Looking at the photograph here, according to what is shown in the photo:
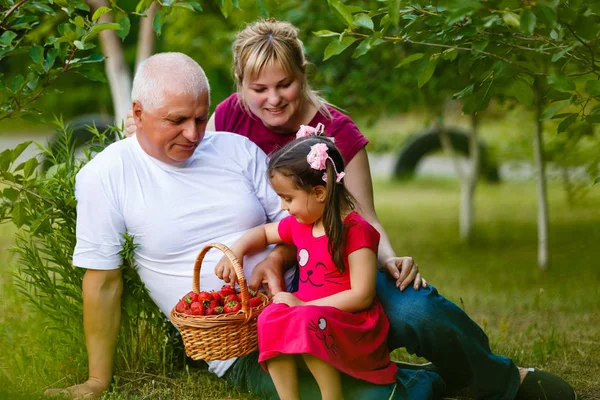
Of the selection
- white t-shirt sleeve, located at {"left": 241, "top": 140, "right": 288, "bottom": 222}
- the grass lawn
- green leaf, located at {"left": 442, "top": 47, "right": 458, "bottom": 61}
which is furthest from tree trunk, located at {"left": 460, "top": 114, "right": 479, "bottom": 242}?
green leaf, located at {"left": 442, "top": 47, "right": 458, "bottom": 61}

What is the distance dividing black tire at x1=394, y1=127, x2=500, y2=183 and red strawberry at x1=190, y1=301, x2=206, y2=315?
31.2 feet

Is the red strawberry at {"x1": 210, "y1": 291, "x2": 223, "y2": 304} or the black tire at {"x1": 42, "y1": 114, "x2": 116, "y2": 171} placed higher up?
the black tire at {"x1": 42, "y1": 114, "x2": 116, "y2": 171}

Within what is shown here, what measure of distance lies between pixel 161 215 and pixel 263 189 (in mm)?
453

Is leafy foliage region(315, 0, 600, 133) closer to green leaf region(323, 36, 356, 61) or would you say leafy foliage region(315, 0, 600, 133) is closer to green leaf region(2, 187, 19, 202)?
green leaf region(323, 36, 356, 61)

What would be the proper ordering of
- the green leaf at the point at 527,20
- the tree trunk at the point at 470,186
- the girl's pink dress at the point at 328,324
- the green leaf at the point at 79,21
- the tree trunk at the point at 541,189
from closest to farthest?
the green leaf at the point at 527,20 → the girl's pink dress at the point at 328,324 → the green leaf at the point at 79,21 → the tree trunk at the point at 541,189 → the tree trunk at the point at 470,186

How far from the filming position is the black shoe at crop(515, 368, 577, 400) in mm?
3092

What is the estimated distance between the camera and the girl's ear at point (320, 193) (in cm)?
283

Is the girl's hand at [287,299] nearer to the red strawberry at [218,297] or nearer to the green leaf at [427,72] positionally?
the red strawberry at [218,297]

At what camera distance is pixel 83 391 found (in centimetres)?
310

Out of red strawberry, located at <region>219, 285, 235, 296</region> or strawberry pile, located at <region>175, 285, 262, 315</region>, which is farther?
red strawberry, located at <region>219, 285, 235, 296</region>

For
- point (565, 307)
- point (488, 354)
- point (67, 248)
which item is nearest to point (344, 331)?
point (488, 354)

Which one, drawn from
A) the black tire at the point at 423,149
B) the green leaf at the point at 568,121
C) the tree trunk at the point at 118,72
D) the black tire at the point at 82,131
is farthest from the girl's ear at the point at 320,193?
the black tire at the point at 423,149

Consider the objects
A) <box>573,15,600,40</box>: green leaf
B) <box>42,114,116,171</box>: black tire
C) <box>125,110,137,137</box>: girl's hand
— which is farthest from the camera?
<box>42,114,116,171</box>: black tire

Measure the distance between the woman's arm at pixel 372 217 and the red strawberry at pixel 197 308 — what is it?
736 millimetres
